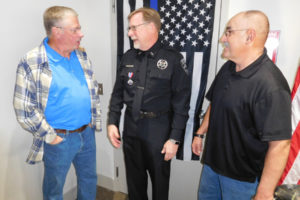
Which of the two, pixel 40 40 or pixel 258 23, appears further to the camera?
pixel 40 40

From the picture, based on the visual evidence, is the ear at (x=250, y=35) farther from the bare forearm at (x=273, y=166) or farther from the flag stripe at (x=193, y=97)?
the flag stripe at (x=193, y=97)

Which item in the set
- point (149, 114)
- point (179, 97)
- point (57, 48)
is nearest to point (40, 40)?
point (57, 48)

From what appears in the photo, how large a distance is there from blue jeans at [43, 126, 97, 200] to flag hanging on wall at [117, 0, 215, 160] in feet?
2.85

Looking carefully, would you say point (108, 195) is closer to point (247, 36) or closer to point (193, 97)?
point (193, 97)

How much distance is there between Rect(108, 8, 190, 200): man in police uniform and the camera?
1.59m

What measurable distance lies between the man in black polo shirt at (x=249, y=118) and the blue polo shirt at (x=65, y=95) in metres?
1.00

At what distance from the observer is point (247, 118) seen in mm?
1202

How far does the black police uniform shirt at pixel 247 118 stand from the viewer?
1070 mm

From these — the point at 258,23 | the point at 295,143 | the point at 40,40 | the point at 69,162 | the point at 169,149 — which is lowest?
the point at 69,162

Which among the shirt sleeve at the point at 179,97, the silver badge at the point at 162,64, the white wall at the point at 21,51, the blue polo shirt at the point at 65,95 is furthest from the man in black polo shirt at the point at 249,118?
the white wall at the point at 21,51

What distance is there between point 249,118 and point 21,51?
1.78 m

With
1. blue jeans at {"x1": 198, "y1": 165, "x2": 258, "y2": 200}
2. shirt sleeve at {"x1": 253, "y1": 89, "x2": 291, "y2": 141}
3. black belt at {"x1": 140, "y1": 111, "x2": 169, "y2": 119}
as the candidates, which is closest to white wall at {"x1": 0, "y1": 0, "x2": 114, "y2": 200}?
black belt at {"x1": 140, "y1": 111, "x2": 169, "y2": 119}

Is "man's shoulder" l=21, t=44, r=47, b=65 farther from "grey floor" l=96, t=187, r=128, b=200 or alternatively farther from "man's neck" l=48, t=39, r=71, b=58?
"grey floor" l=96, t=187, r=128, b=200

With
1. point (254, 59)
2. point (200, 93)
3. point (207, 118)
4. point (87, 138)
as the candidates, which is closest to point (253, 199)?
point (207, 118)
